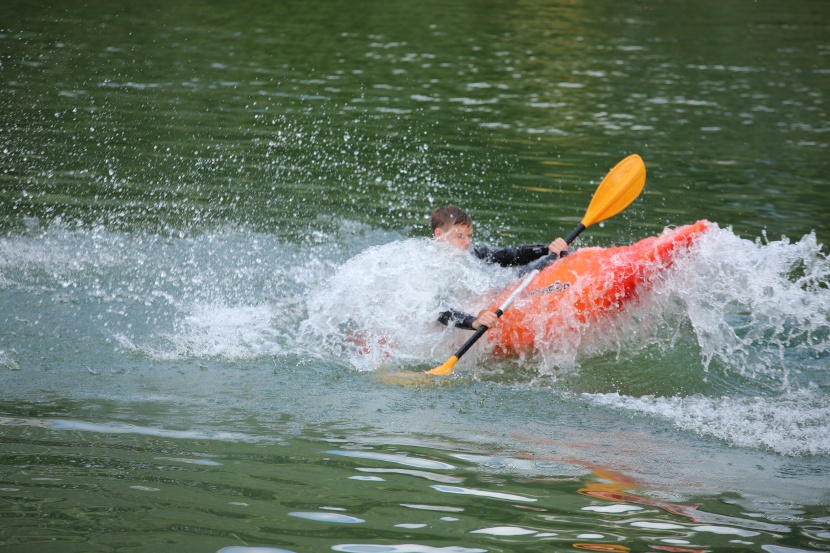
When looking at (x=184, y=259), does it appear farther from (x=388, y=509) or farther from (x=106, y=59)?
(x=106, y=59)

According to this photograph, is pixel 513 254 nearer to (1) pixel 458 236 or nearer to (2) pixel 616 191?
(1) pixel 458 236

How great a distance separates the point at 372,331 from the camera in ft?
21.4

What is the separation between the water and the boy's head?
6.9 inches

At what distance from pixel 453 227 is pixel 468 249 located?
0.20m

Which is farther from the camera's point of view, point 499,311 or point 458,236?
point 458,236

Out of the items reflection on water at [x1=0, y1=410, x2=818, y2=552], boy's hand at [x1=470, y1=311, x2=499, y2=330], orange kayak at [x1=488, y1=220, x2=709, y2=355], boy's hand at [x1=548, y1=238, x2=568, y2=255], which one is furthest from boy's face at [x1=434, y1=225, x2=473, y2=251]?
reflection on water at [x1=0, y1=410, x2=818, y2=552]

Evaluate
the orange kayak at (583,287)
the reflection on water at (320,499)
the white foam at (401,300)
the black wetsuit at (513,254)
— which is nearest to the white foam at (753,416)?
the orange kayak at (583,287)

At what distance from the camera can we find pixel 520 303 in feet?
21.3

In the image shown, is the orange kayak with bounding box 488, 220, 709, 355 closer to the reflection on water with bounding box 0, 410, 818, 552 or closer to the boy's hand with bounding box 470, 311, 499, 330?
the boy's hand with bounding box 470, 311, 499, 330

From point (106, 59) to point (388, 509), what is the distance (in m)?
13.6

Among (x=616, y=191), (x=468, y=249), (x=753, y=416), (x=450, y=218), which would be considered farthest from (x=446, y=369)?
(x=616, y=191)

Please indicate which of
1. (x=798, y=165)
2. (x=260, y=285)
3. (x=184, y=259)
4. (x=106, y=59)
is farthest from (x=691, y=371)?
(x=106, y=59)

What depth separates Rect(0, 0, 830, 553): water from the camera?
4105 millimetres

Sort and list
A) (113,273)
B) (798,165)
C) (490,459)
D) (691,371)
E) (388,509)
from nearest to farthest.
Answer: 1. (388,509)
2. (490,459)
3. (691,371)
4. (113,273)
5. (798,165)
